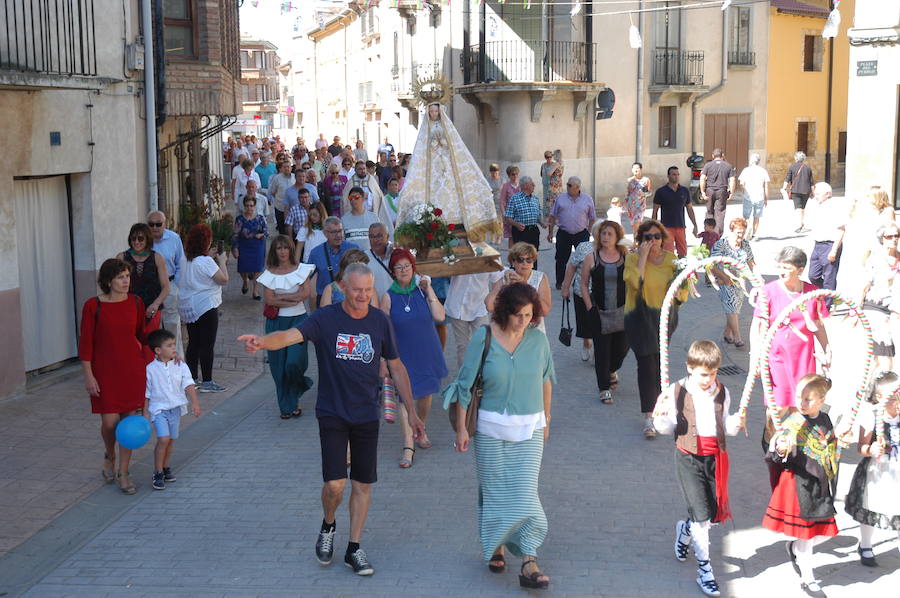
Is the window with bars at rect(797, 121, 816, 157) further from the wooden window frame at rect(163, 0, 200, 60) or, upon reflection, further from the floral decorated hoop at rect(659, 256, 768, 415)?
the floral decorated hoop at rect(659, 256, 768, 415)

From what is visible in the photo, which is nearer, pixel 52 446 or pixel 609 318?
pixel 52 446

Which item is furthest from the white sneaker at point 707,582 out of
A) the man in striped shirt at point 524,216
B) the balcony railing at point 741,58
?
the balcony railing at point 741,58

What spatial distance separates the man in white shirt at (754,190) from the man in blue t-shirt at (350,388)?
15310 mm

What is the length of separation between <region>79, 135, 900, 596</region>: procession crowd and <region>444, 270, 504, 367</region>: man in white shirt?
18 millimetres

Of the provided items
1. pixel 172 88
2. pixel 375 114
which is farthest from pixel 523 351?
pixel 375 114

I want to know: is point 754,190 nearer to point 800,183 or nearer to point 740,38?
point 800,183

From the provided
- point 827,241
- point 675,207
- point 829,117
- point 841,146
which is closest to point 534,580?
point 827,241

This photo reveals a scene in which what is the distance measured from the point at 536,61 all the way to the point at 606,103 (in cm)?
223

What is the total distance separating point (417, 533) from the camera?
6.87 metres

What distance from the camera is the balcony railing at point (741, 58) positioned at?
3259 centimetres

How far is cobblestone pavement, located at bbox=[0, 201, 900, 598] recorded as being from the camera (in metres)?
6.11

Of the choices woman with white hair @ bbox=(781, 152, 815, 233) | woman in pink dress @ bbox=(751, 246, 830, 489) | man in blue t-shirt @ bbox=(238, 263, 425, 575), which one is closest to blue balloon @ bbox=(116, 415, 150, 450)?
man in blue t-shirt @ bbox=(238, 263, 425, 575)

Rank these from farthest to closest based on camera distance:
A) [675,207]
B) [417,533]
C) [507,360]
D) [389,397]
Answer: [675,207] < [389,397] < [417,533] < [507,360]

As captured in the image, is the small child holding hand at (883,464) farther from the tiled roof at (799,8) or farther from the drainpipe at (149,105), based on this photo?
the tiled roof at (799,8)
